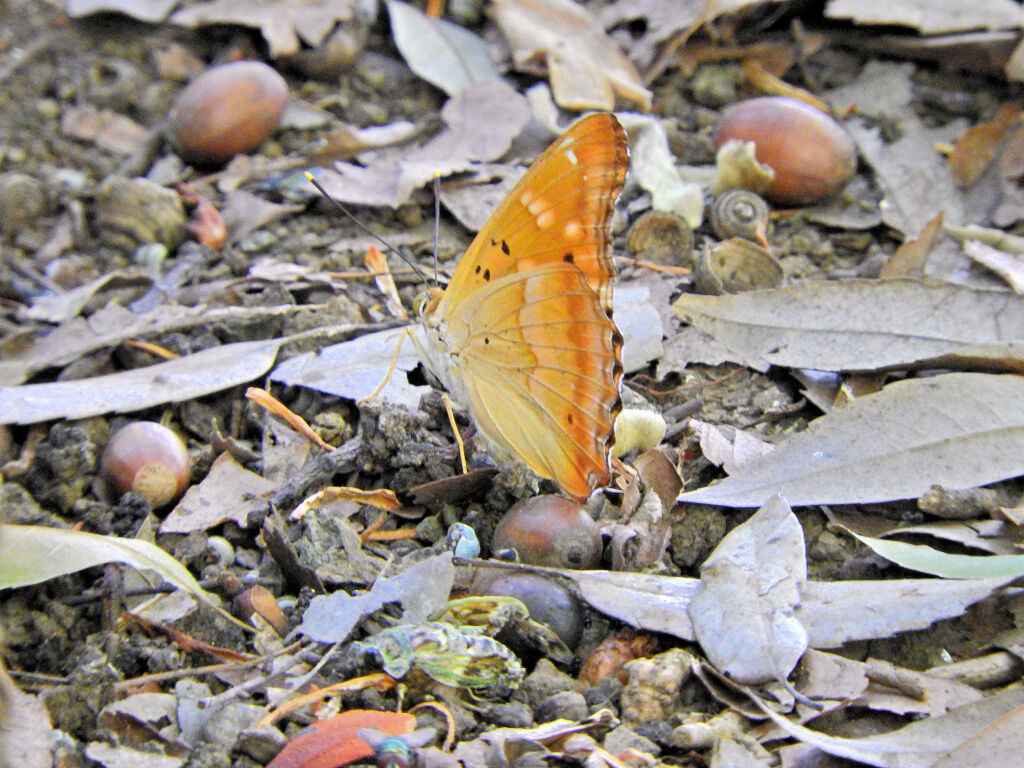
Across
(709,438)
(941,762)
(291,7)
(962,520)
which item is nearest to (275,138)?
(291,7)

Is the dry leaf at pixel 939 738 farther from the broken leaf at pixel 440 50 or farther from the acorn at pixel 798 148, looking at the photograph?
the broken leaf at pixel 440 50

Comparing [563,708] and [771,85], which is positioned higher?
[771,85]

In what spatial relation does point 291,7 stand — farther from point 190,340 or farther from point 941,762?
point 941,762

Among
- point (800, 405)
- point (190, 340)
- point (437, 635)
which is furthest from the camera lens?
point (190, 340)

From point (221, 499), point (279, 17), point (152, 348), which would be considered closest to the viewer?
point (221, 499)

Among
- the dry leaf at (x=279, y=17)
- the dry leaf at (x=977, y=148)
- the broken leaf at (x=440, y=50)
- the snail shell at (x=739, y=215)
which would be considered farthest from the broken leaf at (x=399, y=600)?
the dry leaf at (x=279, y=17)

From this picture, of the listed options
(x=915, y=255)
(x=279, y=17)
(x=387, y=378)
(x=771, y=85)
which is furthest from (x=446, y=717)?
(x=279, y=17)

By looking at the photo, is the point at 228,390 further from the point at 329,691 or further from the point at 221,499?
the point at 329,691
